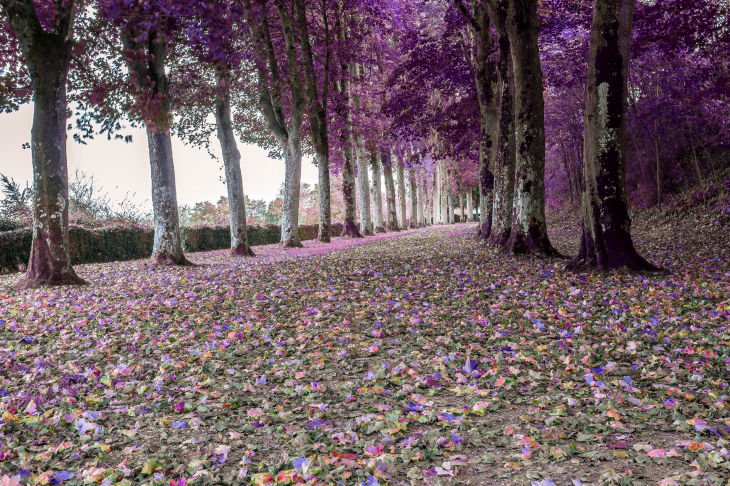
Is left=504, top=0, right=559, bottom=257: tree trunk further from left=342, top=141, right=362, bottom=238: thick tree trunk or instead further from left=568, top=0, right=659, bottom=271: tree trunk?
left=342, top=141, right=362, bottom=238: thick tree trunk

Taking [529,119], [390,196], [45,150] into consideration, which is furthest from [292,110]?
[390,196]

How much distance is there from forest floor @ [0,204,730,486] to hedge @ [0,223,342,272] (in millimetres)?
6244

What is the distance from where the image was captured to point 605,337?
4645 mm

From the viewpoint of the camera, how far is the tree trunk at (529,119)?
31.9 ft

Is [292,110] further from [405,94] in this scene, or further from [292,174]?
[405,94]

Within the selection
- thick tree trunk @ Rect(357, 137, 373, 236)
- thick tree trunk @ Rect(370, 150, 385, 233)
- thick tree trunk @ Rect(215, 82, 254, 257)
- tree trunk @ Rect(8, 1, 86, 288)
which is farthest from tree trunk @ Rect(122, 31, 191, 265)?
thick tree trunk @ Rect(370, 150, 385, 233)

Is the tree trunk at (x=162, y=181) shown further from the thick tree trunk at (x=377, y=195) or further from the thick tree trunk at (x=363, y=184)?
the thick tree trunk at (x=377, y=195)

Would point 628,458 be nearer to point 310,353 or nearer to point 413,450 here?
point 413,450

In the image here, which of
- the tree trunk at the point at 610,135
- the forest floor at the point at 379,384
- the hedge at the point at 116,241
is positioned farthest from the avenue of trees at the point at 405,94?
the hedge at the point at 116,241

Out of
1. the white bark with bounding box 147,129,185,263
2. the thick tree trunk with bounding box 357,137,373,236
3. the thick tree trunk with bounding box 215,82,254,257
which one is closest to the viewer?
the white bark with bounding box 147,129,185,263

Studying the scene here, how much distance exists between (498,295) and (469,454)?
438 centimetres

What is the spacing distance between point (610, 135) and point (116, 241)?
1589cm

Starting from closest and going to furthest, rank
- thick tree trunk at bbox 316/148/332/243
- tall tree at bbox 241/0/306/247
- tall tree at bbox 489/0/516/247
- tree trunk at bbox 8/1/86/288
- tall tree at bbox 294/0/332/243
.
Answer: tree trunk at bbox 8/1/86/288, tall tree at bbox 489/0/516/247, tall tree at bbox 241/0/306/247, tall tree at bbox 294/0/332/243, thick tree trunk at bbox 316/148/332/243

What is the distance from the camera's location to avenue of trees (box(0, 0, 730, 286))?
7.54 meters
